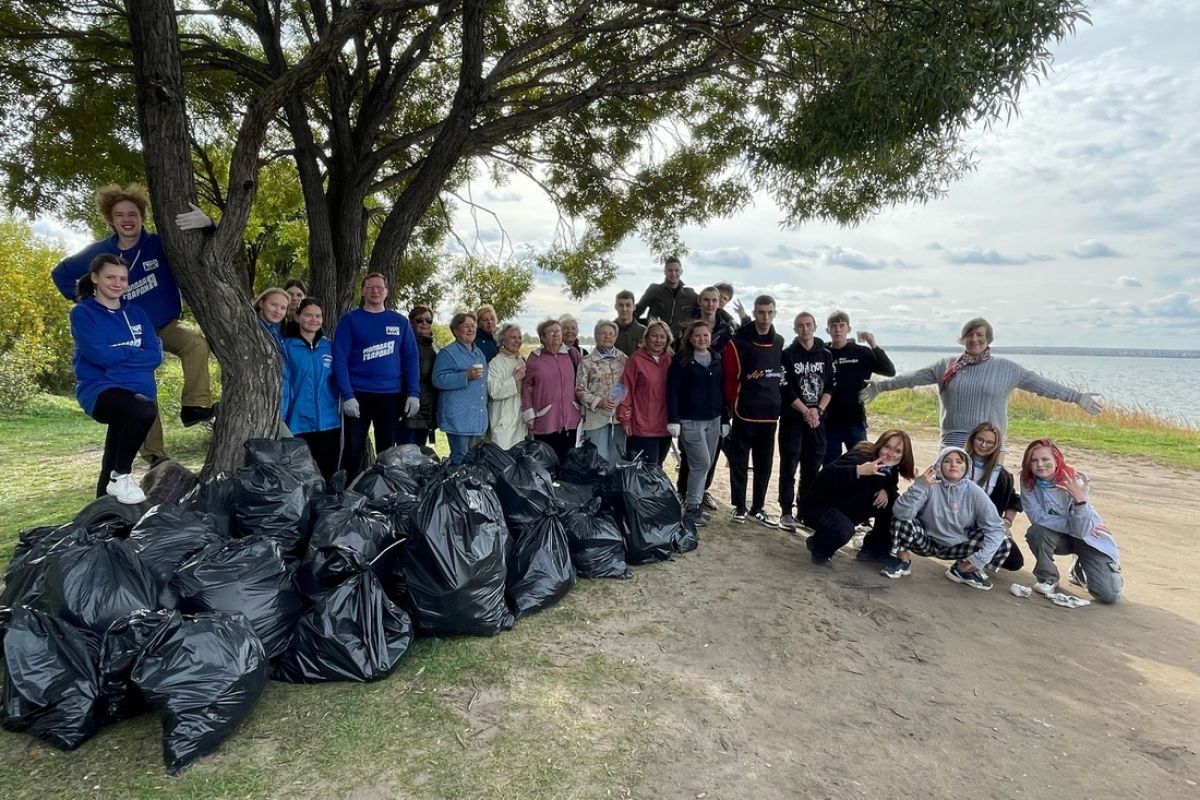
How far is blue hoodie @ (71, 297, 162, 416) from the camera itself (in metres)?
3.37

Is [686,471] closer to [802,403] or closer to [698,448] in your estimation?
[698,448]

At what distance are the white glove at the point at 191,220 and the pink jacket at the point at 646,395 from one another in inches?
119

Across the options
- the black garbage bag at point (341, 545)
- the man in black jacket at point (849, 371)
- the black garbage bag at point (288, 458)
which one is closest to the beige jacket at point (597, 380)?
the man in black jacket at point (849, 371)

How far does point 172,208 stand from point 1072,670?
5.39 metres

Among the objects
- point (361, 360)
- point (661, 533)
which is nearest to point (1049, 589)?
point (661, 533)

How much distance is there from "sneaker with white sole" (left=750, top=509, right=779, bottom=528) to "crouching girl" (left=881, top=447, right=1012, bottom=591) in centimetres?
106

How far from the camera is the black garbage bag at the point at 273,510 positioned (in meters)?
3.34

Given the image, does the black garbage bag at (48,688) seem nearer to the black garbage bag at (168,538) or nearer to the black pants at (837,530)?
the black garbage bag at (168,538)

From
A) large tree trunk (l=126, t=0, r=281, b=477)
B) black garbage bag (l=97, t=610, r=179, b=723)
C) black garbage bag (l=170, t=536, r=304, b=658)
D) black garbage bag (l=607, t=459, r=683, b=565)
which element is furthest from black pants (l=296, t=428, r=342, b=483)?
black garbage bag (l=97, t=610, r=179, b=723)

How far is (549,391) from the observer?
5387mm

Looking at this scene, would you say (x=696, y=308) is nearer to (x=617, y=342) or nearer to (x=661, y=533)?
(x=617, y=342)

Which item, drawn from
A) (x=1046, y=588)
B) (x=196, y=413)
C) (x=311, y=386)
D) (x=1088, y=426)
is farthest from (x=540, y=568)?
(x=1088, y=426)

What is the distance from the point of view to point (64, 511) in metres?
5.37

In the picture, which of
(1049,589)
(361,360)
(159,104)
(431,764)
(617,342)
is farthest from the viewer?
(617,342)
